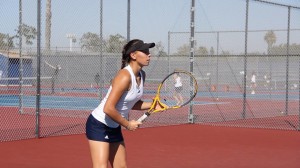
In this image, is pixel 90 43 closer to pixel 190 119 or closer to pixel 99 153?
pixel 190 119

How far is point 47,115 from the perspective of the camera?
55.6 feet

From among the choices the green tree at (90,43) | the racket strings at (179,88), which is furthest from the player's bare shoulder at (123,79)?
the green tree at (90,43)

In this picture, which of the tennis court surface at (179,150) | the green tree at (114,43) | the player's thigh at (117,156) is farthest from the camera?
the green tree at (114,43)

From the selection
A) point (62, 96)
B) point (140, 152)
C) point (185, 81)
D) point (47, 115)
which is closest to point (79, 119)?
point (47, 115)

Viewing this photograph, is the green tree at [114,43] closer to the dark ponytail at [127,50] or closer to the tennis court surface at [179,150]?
the tennis court surface at [179,150]

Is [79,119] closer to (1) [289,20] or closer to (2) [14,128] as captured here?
(2) [14,128]

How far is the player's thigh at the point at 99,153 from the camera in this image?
4.80 meters

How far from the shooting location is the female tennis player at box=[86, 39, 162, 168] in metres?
4.63

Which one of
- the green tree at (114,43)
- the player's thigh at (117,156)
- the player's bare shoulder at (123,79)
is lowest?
the player's thigh at (117,156)

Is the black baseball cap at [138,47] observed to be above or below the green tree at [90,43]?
below

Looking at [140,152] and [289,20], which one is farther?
[289,20]

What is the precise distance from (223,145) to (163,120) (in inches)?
194

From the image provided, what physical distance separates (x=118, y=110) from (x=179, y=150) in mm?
5304

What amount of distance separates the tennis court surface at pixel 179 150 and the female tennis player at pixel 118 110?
3.39 m
